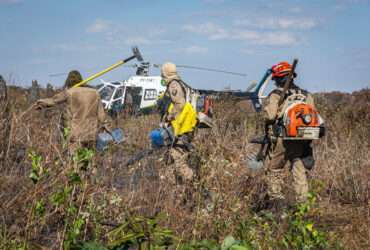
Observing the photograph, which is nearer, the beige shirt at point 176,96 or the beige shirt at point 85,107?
the beige shirt at point 176,96

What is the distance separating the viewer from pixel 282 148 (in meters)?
8.02

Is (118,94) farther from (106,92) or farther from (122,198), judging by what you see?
(122,198)

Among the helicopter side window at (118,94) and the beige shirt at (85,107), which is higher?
the helicopter side window at (118,94)

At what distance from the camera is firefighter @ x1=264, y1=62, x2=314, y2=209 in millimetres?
7844

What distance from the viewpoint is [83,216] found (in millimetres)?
4461

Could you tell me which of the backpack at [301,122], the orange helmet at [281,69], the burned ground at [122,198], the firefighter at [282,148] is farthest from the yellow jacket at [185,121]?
the backpack at [301,122]

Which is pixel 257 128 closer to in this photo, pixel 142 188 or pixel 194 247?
pixel 142 188

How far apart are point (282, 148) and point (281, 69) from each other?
908mm

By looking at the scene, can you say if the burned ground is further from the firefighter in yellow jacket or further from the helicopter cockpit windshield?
the helicopter cockpit windshield

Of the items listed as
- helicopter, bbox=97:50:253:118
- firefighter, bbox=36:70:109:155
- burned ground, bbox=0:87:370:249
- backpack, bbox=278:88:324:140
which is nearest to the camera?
burned ground, bbox=0:87:370:249

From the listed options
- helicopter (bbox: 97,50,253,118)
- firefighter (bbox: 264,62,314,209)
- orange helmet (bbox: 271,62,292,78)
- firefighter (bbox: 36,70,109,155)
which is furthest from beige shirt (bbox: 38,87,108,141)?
helicopter (bbox: 97,50,253,118)

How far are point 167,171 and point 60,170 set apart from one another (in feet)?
5.42

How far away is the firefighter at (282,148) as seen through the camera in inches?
309

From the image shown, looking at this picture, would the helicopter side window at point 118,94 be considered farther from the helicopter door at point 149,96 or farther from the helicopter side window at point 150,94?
the helicopter side window at point 150,94
